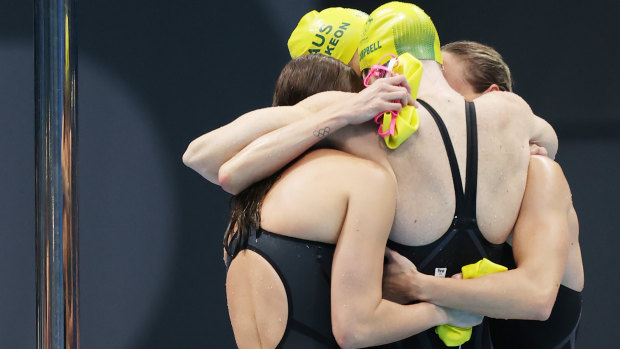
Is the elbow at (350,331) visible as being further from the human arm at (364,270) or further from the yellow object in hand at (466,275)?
the yellow object in hand at (466,275)

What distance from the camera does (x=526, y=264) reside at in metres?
2.17

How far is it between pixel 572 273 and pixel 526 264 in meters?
0.54

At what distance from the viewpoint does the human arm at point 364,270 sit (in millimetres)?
1940

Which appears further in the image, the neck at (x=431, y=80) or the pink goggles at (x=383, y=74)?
the neck at (x=431, y=80)

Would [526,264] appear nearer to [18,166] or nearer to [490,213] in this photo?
[490,213]

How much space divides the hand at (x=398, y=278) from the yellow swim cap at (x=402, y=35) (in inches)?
25.4

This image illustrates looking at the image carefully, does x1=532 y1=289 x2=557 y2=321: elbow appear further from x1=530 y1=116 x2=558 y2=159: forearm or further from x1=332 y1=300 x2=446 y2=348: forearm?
x1=530 y1=116 x2=558 y2=159: forearm

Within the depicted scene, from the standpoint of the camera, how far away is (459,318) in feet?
6.91

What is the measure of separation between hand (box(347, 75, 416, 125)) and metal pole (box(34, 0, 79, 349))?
1225 mm

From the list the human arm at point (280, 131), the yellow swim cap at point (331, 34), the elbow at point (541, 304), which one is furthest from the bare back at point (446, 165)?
the yellow swim cap at point (331, 34)

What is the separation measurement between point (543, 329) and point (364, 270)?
0.98m

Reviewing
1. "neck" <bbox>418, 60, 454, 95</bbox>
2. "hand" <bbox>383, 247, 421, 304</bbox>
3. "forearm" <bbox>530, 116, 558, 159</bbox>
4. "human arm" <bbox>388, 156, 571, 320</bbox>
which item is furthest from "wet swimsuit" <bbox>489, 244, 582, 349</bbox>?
"neck" <bbox>418, 60, 454, 95</bbox>

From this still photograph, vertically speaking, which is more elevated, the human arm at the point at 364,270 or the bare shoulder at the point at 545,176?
the bare shoulder at the point at 545,176

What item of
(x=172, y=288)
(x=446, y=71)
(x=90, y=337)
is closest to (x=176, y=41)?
(x=172, y=288)
